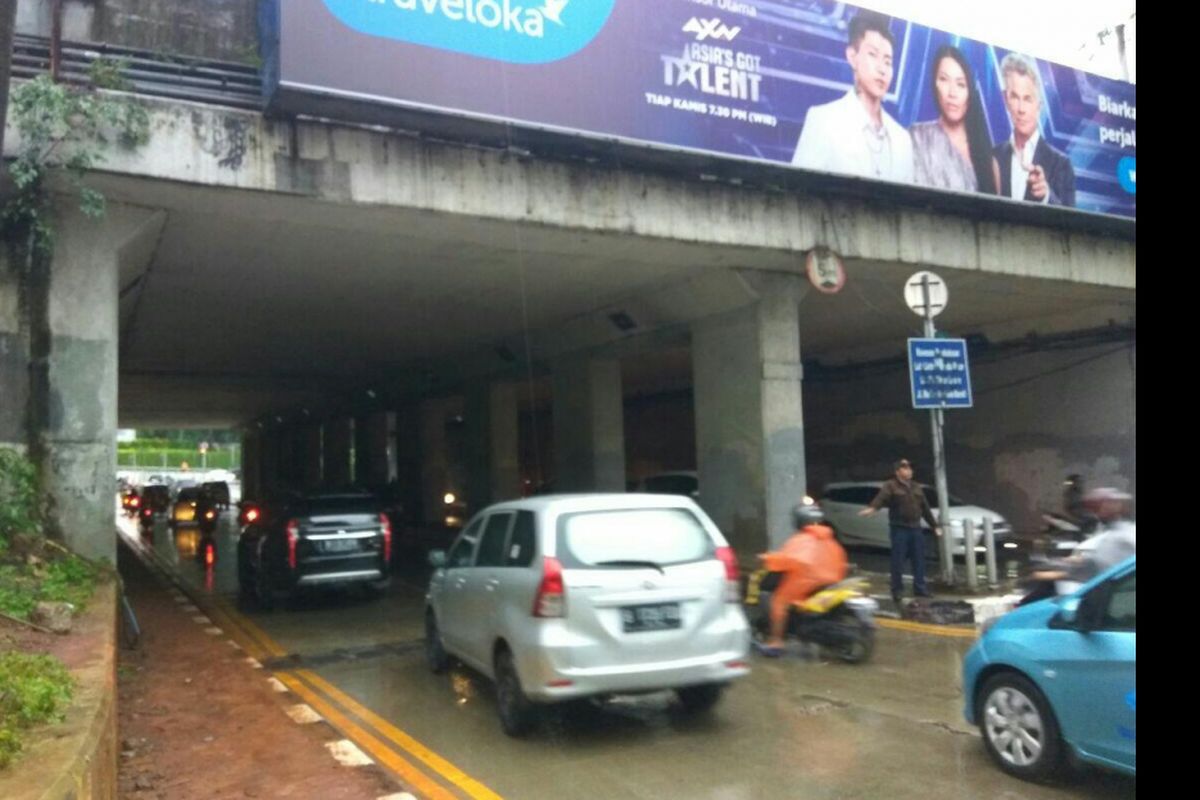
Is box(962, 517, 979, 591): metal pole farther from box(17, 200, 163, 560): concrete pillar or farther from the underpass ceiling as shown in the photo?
box(17, 200, 163, 560): concrete pillar

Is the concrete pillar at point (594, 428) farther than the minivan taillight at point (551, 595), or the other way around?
the concrete pillar at point (594, 428)

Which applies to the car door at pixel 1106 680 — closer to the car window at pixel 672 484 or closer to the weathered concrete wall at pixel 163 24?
the weathered concrete wall at pixel 163 24

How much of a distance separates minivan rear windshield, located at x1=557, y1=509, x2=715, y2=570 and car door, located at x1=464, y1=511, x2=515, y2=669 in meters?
0.82

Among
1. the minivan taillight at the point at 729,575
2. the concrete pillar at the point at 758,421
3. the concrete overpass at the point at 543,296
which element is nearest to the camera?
the minivan taillight at the point at 729,575

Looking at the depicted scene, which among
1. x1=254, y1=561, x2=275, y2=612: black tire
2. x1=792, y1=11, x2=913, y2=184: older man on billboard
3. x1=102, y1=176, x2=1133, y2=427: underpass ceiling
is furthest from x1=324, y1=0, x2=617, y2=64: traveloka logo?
x1=254, y1=561, x2=275, y2=612: black tire

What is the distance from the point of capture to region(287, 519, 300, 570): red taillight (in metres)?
13.3

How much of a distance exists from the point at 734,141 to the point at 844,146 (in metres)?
2.00

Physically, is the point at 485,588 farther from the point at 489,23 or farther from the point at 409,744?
the point at 489,23

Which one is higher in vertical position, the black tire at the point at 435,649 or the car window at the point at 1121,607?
the car window at the point at 1121,607

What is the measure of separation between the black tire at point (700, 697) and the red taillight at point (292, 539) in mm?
7409

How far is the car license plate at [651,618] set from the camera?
666 cm

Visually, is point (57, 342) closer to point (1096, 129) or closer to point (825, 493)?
point (825, 493)

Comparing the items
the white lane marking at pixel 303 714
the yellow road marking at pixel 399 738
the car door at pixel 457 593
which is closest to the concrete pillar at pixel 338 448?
the yellow road marking at pixel 399 738
